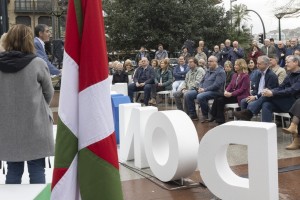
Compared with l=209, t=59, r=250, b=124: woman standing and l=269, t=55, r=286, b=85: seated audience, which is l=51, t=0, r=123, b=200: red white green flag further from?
l=209, t=59, r=250, b=124: woman standing

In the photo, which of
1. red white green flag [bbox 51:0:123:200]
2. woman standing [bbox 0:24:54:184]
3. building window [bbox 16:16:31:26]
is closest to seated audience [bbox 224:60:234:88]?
woman standing [bbox 0:24:54:184]

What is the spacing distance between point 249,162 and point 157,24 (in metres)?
24.4

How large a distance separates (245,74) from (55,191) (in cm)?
765

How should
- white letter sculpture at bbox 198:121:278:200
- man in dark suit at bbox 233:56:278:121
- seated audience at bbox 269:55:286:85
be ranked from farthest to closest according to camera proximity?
seated audience at bbox 269:55:286:85
man in dark suit at bbox 233:56:278:121
white letter sculpture at bbox 198:121:278:200

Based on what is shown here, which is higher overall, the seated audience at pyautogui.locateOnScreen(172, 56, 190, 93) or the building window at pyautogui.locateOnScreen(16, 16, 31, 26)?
the building window at pyautogui.locateOnScreen(16, 16, 31, 26)

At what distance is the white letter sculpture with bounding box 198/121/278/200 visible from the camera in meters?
4.52

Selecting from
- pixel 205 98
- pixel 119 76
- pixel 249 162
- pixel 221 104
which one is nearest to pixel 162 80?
pixel 119 76

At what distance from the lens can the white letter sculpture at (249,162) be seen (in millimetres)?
4516

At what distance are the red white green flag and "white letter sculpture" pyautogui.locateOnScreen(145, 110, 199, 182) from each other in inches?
114

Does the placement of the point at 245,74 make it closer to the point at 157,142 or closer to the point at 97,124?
the point at 157,142

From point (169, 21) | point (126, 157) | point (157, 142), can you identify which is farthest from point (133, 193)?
point (169, 21)

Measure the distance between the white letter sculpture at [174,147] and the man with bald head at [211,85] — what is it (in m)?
4.70

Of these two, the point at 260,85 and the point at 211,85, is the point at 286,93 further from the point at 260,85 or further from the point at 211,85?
the point at 211,85

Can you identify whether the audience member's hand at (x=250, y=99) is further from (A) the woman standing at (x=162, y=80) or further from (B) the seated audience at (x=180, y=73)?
(A) the woman standing at (x=162, y=80)
